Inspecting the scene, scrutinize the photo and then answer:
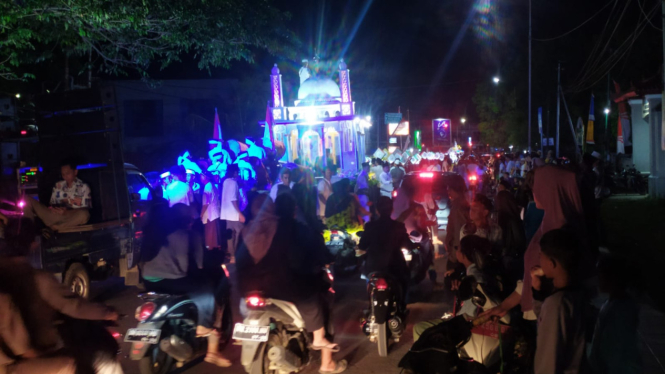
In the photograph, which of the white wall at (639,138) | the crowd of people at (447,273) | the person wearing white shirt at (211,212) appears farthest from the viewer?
the white wall at (639,138)

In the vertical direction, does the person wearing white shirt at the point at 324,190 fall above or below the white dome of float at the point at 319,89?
below

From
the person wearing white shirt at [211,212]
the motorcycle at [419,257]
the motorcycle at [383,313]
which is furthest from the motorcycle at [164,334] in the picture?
the person wearing white shirt at [211,212]

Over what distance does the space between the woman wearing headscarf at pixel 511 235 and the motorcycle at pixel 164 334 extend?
11.4ft

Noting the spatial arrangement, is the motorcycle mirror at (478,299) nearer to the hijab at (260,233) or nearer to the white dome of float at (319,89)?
the hijab at (260,233)

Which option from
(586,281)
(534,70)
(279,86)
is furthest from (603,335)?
(534,70)

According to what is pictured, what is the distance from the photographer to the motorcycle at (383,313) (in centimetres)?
603

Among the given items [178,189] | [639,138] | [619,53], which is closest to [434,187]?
[178,189]

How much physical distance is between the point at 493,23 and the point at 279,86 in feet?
63.7

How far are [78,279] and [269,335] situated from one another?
4679 mm

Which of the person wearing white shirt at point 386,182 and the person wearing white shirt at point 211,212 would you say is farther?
the person wearing white shirt at point 386,182

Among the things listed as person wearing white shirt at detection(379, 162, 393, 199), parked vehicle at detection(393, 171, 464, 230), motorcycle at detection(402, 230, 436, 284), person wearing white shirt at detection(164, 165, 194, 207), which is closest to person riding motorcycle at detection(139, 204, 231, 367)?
person wearing white shirt at detection(164, 165, 194, 207)

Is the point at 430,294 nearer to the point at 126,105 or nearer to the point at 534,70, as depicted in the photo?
the point at 126,105

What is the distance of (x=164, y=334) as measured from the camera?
550cm

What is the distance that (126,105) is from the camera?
33.8 meters
